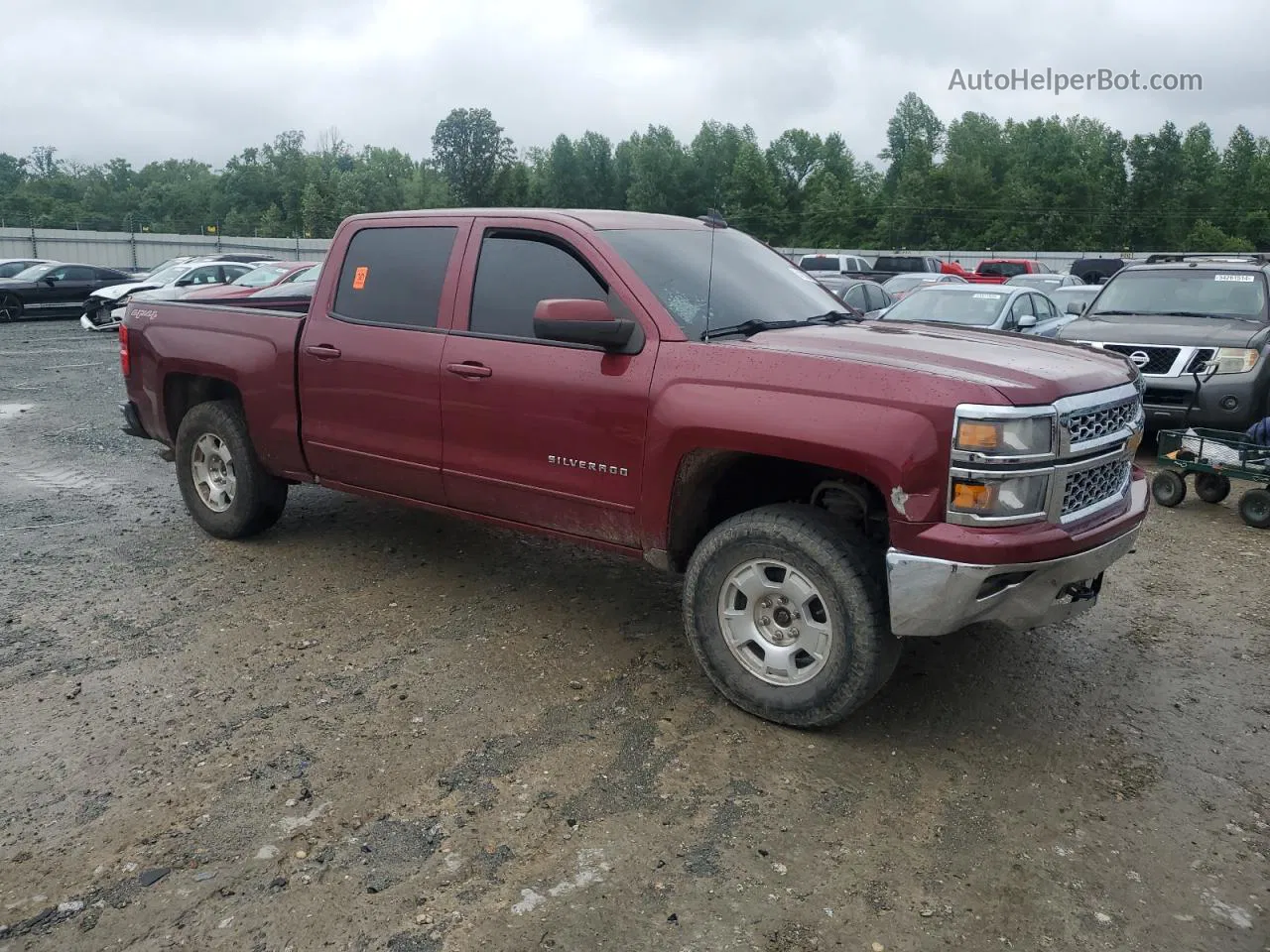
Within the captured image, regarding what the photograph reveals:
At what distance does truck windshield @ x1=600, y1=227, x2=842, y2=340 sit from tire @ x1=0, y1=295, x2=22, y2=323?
2357 cm

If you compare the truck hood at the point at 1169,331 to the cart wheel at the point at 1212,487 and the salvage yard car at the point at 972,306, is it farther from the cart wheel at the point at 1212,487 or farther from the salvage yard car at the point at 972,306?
the cart wheel at the point at 1212,487

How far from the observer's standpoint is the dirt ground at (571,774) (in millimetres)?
3047

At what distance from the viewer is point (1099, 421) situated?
3984 millimetres

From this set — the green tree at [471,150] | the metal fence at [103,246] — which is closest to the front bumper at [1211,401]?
the metal fence at [103,246]

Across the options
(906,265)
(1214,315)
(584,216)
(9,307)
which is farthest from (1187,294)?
(906,265)

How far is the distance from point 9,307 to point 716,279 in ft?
79.2

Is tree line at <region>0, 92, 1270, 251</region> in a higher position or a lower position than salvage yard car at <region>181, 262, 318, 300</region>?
higher

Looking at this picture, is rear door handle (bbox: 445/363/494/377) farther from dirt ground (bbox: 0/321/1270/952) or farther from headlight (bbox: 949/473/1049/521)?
headlight (bbox: 949/473/1049/521)

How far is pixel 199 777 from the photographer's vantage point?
12.4 ft

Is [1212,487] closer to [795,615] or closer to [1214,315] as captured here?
[1214,315]

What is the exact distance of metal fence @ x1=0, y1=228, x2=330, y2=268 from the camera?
41.9 meters

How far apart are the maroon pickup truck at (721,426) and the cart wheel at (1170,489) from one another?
3.66 meters

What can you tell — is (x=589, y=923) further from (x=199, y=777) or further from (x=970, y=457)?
(x=970, y=457)

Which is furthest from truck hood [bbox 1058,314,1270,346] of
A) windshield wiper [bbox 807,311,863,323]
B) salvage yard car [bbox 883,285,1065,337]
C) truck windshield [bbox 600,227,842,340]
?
truck windshield [bbox 600,227,842,340]
